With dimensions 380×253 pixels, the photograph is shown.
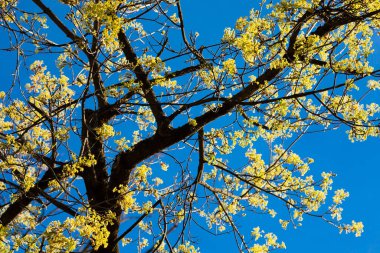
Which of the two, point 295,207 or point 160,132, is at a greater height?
point 160,132

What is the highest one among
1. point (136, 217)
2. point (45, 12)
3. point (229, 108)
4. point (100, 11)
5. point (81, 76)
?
point (81, 76)

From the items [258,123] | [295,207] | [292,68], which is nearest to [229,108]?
[258,123]

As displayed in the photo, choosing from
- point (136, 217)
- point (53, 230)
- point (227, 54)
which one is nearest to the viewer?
point (53, 230)

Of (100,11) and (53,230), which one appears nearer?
(100,11)

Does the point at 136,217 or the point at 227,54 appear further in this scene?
the point at 136,217

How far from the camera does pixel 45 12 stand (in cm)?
539

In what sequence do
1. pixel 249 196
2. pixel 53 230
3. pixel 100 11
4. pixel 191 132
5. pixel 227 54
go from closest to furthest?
pixel 100 11, pixel 53 230, pixel 227 54, pixel 191 132, pixel 249 196

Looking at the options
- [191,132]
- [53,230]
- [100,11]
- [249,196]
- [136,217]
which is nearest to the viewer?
[100,11]

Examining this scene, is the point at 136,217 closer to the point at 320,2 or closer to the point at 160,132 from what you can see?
the point at 160,132

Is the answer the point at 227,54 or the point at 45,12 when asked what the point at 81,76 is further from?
the point at 227,54

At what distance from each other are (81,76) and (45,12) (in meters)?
1.51

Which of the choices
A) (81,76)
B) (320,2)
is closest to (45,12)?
(81,76)

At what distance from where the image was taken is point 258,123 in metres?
5.31

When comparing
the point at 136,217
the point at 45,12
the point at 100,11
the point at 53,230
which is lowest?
the point at 53,230
